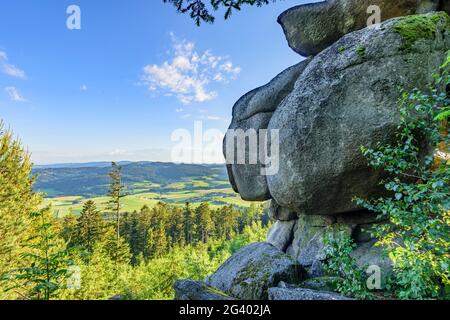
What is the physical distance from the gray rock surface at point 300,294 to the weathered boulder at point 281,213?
6977 millimetres

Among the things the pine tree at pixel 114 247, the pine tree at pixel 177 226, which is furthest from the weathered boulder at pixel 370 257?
the pine tree at pixel 177 226

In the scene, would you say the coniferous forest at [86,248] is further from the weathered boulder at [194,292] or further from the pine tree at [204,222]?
the weathered boulder at [194,292]

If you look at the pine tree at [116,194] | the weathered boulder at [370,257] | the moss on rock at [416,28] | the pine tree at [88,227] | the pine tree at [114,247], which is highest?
the moss on rock at [416,28]

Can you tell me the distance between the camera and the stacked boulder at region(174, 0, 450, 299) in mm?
6531

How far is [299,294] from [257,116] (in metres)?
8.06

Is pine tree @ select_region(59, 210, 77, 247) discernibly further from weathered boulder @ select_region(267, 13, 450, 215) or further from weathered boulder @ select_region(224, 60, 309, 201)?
weathered boulder @ select_region(267, 13, 450, 215)

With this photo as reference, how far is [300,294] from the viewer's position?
479cm

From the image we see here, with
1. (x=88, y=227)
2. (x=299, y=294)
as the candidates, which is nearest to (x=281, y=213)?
(x=299, y=294)

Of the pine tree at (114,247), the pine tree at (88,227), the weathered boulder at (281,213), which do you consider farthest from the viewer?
the pine tree at (88,227)

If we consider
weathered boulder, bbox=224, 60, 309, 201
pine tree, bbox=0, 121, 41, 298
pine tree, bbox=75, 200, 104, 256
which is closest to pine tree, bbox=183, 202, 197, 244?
pine tree, bbox=75, 200, 104, 256

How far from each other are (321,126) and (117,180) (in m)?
50.5

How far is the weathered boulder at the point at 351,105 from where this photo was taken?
654 centimetres

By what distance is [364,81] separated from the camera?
6832 millimetres
